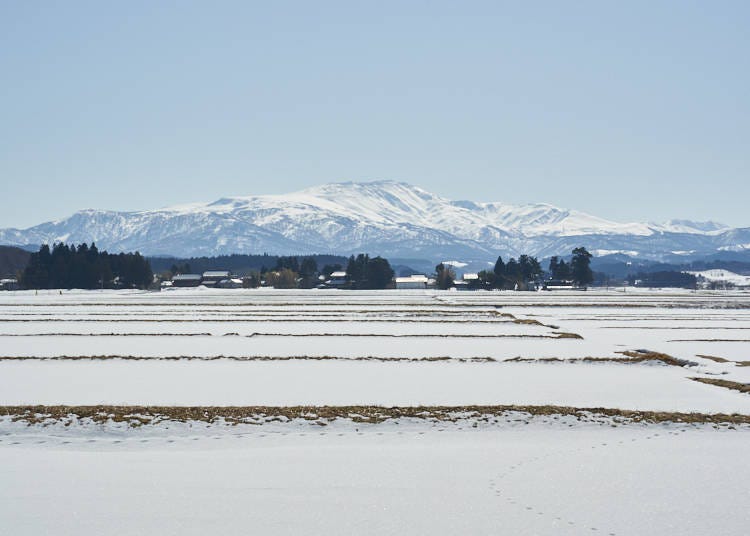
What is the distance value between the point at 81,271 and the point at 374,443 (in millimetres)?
142484

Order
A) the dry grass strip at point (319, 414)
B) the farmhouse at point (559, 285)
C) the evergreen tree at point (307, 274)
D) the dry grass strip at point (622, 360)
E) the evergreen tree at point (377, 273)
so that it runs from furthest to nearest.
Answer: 1. the evergreen tree at point (307, 274)
2. the farmhouse at point (559, 285)
3. the evergreen tree at point (377, 273)
4. the dry grass strip at point (622, 360)
5. the dry grass strip at point (319, 414)

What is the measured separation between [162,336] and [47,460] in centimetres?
2611

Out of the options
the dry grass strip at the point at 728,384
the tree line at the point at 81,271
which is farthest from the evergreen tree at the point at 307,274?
the dry grass strip at the point at 728,384

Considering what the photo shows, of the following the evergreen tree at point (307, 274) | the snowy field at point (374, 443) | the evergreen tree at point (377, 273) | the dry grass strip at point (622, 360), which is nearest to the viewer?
the snowy field at point (374, 443)

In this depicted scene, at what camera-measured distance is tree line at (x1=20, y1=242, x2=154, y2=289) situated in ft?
476

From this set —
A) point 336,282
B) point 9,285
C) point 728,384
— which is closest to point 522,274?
point 336,282

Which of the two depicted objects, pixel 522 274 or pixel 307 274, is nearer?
pixel 522 274

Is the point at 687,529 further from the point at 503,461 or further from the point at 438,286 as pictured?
the point at 438,286

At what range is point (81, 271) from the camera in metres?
145

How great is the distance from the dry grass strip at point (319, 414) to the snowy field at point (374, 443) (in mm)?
77

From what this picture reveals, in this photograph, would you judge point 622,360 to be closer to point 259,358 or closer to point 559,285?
point 259,358

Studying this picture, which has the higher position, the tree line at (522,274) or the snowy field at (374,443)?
the tree line at (522,274)

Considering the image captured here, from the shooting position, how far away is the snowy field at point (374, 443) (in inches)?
454

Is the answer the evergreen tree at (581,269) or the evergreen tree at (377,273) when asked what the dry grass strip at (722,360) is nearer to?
the evergreen tree at (377,273)
